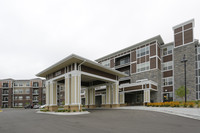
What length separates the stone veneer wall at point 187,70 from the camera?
3244 centimetres

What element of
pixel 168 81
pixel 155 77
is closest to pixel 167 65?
pixel 168 81

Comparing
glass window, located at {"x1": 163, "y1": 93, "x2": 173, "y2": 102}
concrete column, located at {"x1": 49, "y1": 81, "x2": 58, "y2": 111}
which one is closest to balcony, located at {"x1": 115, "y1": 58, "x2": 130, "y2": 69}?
glass window, located at {"x1": 163, "y1": 93, "x2": 173, "y2": 102}

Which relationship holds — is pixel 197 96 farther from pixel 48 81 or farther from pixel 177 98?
pixel 48 81

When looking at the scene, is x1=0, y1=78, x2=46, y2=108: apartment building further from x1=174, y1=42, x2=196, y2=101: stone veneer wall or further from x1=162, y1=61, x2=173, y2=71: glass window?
x1=174, y1=42, x2=196, y2=101: stone veneer wall

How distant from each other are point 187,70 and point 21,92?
73603mm

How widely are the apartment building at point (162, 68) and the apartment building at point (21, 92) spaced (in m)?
52.8

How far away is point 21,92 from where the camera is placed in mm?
77938

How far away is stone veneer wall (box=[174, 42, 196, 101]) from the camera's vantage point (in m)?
32.4

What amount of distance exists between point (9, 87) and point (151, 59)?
70.2 meters

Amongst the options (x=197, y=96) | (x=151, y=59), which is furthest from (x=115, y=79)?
(x=197, y=96)

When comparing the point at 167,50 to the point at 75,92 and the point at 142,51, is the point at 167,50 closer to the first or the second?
the point at 142,51

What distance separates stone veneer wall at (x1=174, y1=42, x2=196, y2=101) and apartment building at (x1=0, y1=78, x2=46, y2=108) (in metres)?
63.9

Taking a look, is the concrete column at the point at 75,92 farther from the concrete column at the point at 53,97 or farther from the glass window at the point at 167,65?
the glass window at the point at 167,65

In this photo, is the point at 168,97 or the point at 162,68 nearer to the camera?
the point at 168,97
